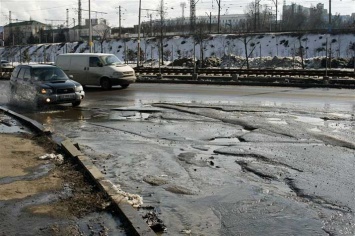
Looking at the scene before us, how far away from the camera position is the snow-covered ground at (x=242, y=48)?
59.8 metres

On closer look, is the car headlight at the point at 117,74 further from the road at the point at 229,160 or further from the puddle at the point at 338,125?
the puddle at the point at 338,125

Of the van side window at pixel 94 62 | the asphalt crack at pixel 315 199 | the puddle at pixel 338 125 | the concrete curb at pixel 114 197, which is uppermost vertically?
the van side window at pixel 94 62

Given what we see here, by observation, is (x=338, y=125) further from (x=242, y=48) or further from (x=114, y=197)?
(x=242, y=48)

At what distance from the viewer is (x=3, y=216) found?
18.0ft

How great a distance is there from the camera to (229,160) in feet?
27.7

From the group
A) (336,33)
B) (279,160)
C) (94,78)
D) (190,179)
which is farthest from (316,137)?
(336,33)

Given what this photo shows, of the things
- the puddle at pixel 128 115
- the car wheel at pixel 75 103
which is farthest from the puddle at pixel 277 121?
the car wheel at pixel 75 103

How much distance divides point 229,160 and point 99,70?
54.9 feet

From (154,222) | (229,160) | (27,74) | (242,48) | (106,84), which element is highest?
(242,48)

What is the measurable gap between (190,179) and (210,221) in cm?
183

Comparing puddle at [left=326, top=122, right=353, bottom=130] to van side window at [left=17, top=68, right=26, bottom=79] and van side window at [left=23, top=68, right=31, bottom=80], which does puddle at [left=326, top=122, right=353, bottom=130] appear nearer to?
van side window at [left=23, top=68, right=31, bottom=80]

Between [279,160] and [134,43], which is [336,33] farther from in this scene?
[279,160]

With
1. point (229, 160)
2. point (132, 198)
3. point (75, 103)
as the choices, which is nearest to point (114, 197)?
point (132, 198)

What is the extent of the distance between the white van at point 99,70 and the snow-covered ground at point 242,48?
28.9 metres
